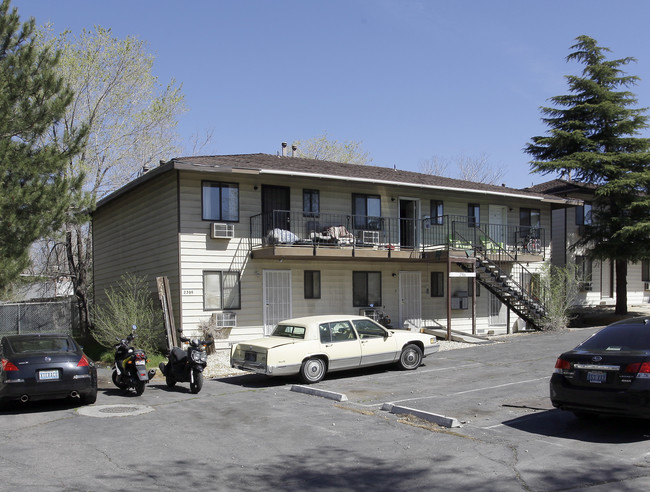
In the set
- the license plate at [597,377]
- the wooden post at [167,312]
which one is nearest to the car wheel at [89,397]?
the wooden post at [167,312]

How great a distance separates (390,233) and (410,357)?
832 centimetres

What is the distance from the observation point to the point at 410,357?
14.6 meters

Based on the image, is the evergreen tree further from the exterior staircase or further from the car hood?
the car hood

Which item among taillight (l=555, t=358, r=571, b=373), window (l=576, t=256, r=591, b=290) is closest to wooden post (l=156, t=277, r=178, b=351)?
taillight (l=555, t=358, r=571, b=373)

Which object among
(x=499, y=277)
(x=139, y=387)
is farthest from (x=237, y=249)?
(x=499, y=277)

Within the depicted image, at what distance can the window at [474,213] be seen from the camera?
80.9 ft

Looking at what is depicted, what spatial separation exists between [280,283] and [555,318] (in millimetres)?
10589

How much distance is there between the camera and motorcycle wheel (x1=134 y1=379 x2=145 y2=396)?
11.9 meters

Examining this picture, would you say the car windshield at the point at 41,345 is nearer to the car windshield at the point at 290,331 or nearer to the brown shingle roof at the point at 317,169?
the car windshield at the point at 290,331

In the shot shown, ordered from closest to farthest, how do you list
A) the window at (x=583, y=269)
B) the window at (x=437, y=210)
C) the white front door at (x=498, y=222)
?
the window at (x=437, y=210) → the white front door at (x=498, y=222) → the window at (x=583, y=269)

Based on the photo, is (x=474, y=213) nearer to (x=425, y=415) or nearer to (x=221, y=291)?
(x=221, y=291)

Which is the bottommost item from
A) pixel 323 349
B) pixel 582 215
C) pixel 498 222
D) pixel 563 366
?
pixel 323 349

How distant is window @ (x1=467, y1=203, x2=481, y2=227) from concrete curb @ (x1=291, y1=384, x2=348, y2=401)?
46.7 ft

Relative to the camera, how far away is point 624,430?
26.9 ft
